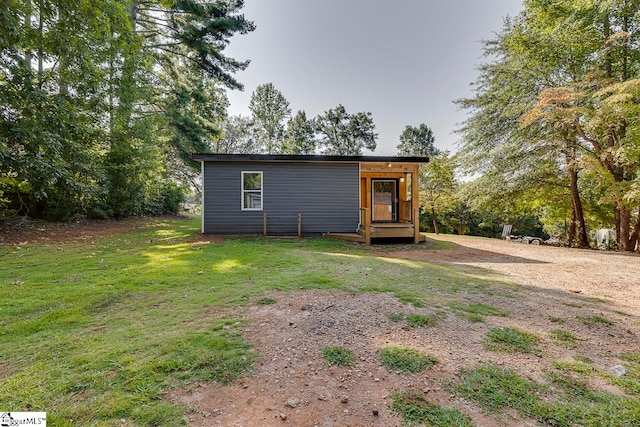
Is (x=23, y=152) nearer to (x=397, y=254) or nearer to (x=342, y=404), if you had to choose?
A: (x=342, y=404)

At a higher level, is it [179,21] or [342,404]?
[179,21]

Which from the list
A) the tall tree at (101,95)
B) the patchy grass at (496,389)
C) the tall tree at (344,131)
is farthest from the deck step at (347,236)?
the tall tree at (344,131)

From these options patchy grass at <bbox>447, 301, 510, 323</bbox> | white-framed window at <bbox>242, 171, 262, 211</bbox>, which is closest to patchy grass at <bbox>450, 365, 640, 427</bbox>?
patchy grass at <bbox>447, 301, 510, 323</bbox>

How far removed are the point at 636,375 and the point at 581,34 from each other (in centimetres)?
1310

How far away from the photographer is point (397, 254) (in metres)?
7.59

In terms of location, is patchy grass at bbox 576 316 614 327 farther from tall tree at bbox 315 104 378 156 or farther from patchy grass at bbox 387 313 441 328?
tall tree at bbox 315 104 378 156

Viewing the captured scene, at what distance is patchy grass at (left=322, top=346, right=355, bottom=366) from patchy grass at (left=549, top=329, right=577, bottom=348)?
200cm

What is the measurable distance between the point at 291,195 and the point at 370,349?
26.1 feet

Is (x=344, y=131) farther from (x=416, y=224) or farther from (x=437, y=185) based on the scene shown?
(x=416, y=224)

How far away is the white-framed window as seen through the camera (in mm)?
9906

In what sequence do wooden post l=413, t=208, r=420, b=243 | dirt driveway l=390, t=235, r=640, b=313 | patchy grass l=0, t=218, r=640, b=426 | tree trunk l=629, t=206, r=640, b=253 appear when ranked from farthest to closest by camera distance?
tree trunk l=629, t=206, r=640, b=253, wooden post l=413, t=208, r=420, b=243, dirt driveway l=390, t=235, r=640, b=313, patchy grass l=0, t=218, r=640, b=426

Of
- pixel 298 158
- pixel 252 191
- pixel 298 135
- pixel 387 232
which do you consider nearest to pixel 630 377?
pixel 387 232

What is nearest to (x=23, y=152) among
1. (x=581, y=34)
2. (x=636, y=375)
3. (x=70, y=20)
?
(x=70, y=20)

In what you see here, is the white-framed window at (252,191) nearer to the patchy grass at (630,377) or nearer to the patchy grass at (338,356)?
the patchy grass at (338,356)
